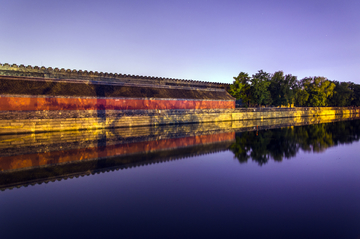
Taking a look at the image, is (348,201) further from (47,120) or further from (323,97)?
(323,97)

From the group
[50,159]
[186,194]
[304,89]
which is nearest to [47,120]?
[50,159]

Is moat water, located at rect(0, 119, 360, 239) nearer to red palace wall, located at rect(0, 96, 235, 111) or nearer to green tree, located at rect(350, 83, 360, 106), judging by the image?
red palace wall, located at rect(0, 96, 235, 111)

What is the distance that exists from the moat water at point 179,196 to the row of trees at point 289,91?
1161 inches

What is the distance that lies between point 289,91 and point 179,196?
4721cm

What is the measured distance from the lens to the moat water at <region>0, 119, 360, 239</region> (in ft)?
13.0

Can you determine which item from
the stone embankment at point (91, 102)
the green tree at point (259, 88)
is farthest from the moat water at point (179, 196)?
the green tree at point (259, 88)

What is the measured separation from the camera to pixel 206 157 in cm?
1010

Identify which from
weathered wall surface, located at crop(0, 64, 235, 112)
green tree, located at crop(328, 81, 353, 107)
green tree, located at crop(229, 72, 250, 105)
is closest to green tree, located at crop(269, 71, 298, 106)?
green tree, located at crop(229, 72, 250, 105)

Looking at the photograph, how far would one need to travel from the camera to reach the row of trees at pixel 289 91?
3800 cm

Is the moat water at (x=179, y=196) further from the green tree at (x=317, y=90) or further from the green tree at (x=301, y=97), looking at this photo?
the green tree at (x=317, y=90)

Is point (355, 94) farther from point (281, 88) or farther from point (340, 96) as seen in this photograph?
point (281, 88)

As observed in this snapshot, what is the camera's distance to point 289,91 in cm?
4469

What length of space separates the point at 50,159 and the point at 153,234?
309 inches

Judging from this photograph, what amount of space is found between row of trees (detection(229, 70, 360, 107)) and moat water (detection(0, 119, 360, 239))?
29.5m
